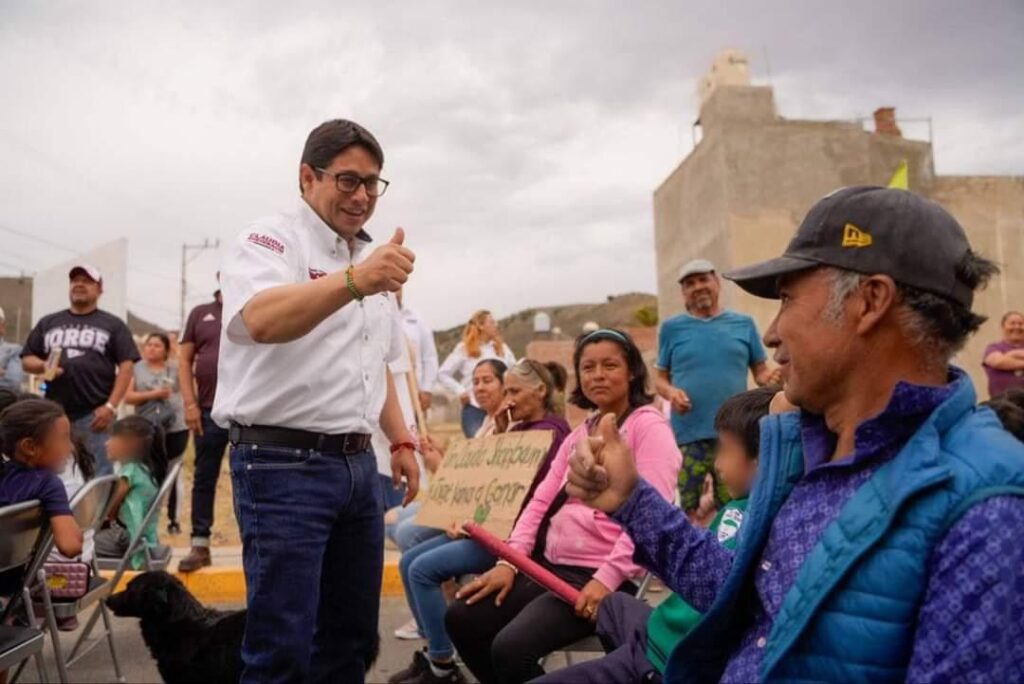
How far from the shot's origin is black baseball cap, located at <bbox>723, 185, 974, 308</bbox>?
1.46 meters

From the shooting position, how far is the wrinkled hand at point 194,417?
609 centimetres

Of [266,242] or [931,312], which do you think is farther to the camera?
[266,242]

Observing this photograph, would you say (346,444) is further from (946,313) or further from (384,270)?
(946,313)

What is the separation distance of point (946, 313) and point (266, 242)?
5.97 feet

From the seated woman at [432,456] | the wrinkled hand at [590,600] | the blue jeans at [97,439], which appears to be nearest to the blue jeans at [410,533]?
the seated woman at [432,456]

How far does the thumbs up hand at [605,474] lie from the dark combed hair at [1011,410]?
48.5 inches

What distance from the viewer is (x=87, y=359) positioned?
21.2 ft

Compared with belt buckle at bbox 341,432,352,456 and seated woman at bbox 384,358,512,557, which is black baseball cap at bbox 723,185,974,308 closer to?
belt buckle at bbox 341,432,352,456

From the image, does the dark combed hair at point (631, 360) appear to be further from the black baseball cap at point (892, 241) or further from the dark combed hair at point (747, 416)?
the black baseball cap at point (892, 241)

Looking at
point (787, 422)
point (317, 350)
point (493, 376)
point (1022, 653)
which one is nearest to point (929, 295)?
point (787, 422)

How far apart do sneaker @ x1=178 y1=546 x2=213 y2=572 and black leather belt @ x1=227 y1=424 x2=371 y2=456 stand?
395cm

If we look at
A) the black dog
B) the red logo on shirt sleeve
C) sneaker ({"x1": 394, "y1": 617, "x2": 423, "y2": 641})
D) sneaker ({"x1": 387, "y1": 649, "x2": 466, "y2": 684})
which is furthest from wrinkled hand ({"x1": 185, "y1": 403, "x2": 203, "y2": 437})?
the red logo on shirt sleeve

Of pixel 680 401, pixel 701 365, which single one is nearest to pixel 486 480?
pixel 680 401

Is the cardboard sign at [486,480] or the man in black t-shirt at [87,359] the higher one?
the man in black t-shirt at [87,359]
